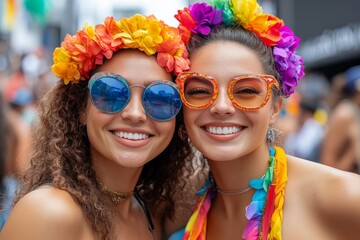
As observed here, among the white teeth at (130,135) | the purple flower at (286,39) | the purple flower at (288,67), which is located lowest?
the white teeth at (130,135)

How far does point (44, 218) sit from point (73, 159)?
0.48 meters

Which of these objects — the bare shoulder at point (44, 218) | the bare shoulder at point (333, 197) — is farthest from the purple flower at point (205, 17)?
the bare shoulder at point (44, 218)

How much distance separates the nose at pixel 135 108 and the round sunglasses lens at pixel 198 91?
0.24 metres

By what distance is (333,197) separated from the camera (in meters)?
2.54

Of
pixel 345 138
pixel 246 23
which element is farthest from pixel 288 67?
pixel 345 138

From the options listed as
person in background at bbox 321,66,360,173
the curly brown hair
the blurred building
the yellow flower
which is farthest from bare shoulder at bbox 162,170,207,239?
the blurred building

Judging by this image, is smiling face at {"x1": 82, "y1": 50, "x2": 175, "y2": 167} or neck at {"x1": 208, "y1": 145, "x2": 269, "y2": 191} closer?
smiling face at {"x1": 82, "y1": 50, "x2": 175, "y2": 167}

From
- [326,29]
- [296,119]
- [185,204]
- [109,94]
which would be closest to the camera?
[109,94]

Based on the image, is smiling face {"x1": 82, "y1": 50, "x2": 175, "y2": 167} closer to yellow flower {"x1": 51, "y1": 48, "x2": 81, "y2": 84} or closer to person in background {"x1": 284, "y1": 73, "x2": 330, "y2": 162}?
yellow flower {"x1": 51, "y1": 48, "x2": 81, "y2": 84}

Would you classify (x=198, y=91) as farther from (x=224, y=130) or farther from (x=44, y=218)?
(x=44, y=218)

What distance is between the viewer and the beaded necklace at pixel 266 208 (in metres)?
2.63

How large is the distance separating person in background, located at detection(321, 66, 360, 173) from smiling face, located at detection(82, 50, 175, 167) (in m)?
2.94

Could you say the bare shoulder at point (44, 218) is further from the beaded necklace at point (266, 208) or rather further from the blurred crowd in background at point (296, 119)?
the beaded necklace at point (266, 208)

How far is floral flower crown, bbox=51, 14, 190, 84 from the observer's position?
2.69m
